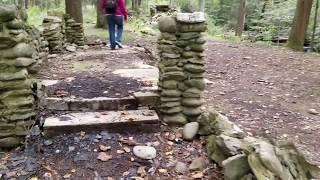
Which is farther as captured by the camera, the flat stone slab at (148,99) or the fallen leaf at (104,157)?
the flat stone slab at (148,99)

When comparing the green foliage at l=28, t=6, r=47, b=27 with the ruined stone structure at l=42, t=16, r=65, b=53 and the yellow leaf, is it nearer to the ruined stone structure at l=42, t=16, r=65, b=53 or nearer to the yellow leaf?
the ruined stone structure at l=42, t=16, r=65, b=53

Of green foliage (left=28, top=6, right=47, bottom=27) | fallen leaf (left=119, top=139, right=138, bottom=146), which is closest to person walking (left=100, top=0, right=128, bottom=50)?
green foliage (left=28, top=6, right=47, bottom=27)

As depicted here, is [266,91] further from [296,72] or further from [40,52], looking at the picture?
[40,52]

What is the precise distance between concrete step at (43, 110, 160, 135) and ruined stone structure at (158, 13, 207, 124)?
346 millimetres

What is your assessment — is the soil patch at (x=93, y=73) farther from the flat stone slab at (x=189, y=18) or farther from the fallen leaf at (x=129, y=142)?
the flat stone slab at (x=189, y=18)

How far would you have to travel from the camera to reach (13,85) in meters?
5.00

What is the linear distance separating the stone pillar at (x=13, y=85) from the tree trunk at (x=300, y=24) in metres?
10.2

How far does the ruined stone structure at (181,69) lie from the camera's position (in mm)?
5293

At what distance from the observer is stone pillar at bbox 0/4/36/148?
4910 mm

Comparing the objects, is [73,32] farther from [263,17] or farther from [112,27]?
[263,17]

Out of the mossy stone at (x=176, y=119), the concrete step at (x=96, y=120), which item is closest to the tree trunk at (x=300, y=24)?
the mossy stone at (x=176, y=119)

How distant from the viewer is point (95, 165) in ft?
14.6

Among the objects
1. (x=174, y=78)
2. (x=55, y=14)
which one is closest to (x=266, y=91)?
(x=174, y=78)

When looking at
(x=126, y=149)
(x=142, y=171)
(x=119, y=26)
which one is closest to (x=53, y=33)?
(x=119, y=26)
